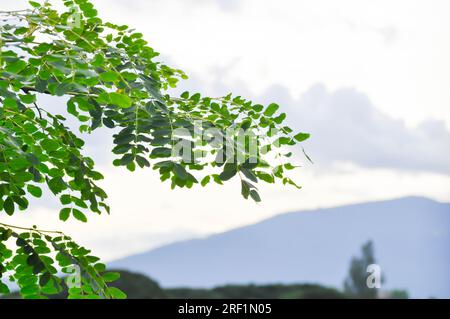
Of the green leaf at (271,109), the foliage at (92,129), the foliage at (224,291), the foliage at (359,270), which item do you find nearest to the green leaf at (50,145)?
the foliage at (92,129)

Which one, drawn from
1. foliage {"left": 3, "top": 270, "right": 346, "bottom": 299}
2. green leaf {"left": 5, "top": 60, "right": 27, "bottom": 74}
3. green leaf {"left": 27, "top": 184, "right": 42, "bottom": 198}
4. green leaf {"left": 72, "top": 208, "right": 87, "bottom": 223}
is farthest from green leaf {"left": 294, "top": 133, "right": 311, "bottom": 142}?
foliage {"left": 3, "top": 270, "right": 346, "bottom": 299}

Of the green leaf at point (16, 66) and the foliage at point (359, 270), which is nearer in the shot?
the green leaf at point (16, 66)

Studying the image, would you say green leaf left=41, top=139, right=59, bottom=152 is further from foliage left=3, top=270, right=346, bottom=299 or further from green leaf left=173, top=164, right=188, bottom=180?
foliage left=3, top=270, right=346, bottom=299

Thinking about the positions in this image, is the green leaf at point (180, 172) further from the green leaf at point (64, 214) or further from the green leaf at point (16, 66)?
the green leaf at point (64, 214)

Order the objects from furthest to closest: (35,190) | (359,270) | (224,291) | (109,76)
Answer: (359,270), (224,291), (35,190), (109,76)

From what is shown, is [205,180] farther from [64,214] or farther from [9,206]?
[9,206]

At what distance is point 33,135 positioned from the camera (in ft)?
8.02

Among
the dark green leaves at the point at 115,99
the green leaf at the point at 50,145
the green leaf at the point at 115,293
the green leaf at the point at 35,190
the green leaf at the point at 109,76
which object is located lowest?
the green leaf at the point at 115,293

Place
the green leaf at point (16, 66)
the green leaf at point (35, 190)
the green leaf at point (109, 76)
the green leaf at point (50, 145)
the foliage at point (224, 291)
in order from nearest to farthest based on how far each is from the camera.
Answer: the green leaf at point (109, 76) → the green leaf at point (16, 66) → the green leaf at point (50, 145) → the green leaf at point (35, 190) → the foliage at point (224, 291)

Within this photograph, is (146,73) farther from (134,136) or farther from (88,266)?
(88,266)

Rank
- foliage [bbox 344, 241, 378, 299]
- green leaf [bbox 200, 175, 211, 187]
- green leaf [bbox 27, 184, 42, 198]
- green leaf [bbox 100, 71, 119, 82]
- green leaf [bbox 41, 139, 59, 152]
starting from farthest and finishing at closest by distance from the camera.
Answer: foliage [bbox 344, 241, 378, 299]
green leaf [bbox 200, 175, 211, 187]
green leaf [bbox 27, 184, 42, 198]
green leaf [bbox 41, 139, 59, 152]
green leaf [bbox 100, 71, 119, 82]

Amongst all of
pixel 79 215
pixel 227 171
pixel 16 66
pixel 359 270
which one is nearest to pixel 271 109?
pixel 227 171
